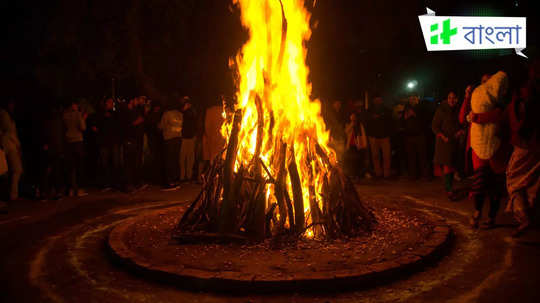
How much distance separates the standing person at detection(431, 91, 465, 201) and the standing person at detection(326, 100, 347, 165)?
2925 millimetres

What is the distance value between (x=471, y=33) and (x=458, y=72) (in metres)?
1.99

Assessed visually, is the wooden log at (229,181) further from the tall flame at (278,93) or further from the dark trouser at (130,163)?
the dark trouser at (130,163)

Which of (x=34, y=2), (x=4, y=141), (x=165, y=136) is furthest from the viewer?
(x=34, y=2)

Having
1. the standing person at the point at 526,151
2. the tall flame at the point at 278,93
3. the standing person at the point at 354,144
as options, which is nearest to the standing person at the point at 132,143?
the tall flame at the point at 278,93

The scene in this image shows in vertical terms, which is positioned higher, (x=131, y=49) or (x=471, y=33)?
(x=471, y=33)

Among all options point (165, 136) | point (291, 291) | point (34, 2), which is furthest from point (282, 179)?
point (34, 2)

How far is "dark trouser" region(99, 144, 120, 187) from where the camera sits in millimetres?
11750

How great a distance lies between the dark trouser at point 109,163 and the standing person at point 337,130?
5.59 meters

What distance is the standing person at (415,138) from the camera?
1239 centimetres

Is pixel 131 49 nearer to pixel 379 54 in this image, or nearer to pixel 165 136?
pixel 165 136

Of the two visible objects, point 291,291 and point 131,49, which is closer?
point 291,291

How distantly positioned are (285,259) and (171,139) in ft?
24.3

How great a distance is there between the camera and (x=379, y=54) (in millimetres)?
22172

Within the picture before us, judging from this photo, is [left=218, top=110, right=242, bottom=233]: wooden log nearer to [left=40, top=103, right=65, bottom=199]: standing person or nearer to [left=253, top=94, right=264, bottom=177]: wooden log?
[left=253, top=94, right=264, bottom=177]: wooden log
